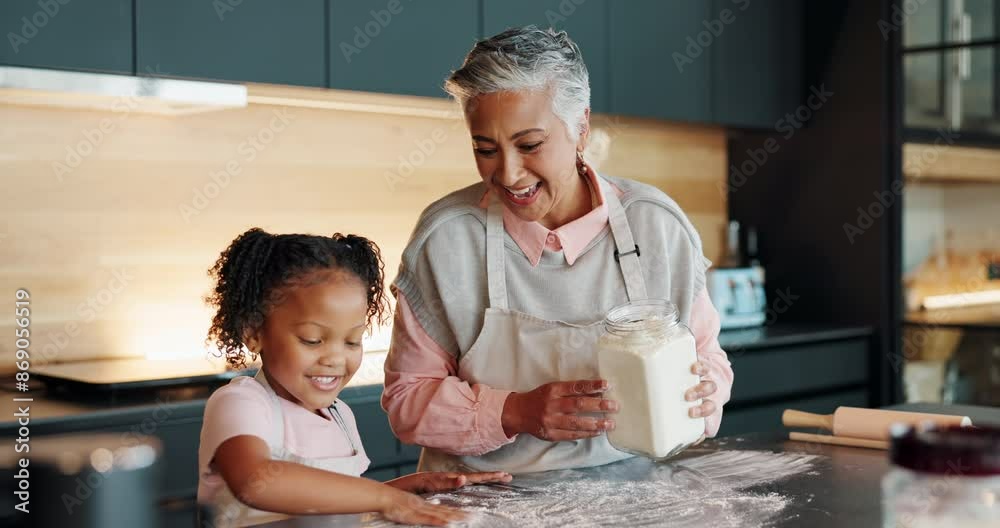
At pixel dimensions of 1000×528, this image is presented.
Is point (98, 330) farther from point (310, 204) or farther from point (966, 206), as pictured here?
point (966, 206)

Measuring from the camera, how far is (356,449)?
1.47 metres

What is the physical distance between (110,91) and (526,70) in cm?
125

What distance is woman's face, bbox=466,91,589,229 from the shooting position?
155 cm

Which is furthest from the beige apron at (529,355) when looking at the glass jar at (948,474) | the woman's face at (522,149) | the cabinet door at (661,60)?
the cabinet door at (661,60)

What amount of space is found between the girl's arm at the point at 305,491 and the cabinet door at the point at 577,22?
2.16 metres

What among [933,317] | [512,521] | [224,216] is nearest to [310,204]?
[224,216]

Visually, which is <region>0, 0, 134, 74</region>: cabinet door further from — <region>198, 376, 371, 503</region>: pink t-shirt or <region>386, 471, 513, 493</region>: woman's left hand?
<region>386, 471, 513, 493</region>: woman's left hand

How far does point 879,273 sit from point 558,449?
275 cm

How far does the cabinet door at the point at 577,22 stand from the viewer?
3.25 meters

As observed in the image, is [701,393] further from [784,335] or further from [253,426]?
[784,335]

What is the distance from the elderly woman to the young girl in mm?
174

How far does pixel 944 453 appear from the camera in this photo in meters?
0.90

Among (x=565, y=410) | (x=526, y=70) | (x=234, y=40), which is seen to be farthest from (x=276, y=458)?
(x=234, y=40)

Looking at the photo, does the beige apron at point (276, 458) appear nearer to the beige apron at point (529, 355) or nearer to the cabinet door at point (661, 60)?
the beige apron at point (529, 355)
